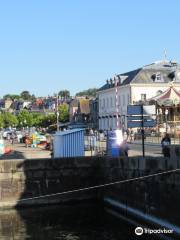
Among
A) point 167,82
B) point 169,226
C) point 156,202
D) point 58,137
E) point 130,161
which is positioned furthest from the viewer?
point 167,82

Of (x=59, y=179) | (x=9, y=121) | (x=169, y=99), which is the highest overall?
(x=9, y=121)

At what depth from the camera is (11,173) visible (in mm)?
25391

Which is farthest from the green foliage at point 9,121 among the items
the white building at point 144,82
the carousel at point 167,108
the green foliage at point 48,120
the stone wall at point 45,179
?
the stone wall at point 45,179

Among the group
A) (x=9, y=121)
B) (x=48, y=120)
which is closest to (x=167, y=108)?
(x=48, y=120)

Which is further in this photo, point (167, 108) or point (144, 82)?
point (144, 82)

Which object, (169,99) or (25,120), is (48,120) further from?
(169,99)

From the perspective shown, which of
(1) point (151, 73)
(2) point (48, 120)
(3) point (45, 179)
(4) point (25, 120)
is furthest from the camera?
(4) point (25, 120)

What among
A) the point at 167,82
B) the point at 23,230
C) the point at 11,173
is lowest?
the point at 23,230

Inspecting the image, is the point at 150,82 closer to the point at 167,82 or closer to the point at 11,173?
the point at 167,82

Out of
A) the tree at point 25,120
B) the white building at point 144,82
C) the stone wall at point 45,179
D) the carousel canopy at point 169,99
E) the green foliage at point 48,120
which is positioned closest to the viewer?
the stone wall at point 45,179

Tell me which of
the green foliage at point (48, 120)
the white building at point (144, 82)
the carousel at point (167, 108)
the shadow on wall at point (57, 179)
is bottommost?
the shadow on wall at point (57, 179)

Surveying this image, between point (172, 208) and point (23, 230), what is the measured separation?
18.2 ft

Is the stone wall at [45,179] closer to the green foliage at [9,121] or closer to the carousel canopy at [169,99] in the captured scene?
the carousel canopy at [169,99]

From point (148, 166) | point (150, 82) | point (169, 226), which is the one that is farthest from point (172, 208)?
point (150, 82)
